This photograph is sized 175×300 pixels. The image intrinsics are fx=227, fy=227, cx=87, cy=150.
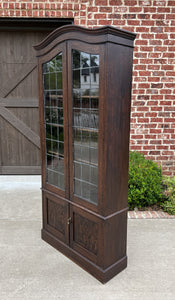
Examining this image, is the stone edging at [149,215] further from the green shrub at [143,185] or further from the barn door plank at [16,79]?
the barn door plank at [16,79]

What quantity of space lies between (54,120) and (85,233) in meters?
1.20

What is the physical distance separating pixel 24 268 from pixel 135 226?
4.97 feet

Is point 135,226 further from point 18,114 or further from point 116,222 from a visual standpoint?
point 18,114

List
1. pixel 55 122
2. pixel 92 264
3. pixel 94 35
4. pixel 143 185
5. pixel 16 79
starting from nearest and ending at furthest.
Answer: pixel 94 35 → pixel 92 264 → pixel 55 122 → pixel 143 185 → pixel 16 79

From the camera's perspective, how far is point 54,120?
2.42 meters

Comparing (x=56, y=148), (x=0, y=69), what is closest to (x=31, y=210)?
(x=56, y=148)

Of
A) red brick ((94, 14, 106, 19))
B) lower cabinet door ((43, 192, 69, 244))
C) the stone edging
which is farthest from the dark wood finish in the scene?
the stone edging

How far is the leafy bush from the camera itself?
3418mm

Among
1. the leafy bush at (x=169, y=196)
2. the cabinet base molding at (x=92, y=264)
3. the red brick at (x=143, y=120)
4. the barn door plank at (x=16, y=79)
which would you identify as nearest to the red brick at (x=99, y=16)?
the barn door plank at (x=16, y=79)

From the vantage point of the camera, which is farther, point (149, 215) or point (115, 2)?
point (115, 2)

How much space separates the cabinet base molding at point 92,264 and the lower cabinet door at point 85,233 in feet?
0.16

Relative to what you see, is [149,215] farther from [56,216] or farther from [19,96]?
[19,96]

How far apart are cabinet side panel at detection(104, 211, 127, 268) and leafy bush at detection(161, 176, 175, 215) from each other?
143cm

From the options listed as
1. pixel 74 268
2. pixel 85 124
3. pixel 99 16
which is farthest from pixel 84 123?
pixel 99 16
